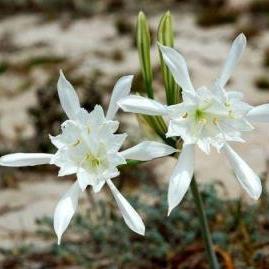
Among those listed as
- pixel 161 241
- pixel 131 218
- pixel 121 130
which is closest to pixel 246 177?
pixel 131 218

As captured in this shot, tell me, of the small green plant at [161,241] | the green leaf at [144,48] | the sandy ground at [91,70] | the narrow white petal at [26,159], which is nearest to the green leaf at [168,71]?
the green leaf at [144,48]

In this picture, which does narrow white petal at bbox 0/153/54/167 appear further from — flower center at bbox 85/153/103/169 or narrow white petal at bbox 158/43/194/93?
narrow white petal at bbox 158/43/194/93

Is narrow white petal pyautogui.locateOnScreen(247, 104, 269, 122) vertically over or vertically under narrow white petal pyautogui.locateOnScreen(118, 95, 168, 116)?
under

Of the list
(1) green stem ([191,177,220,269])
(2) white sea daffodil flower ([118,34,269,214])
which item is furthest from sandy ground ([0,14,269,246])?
(2) white sea daffodil flower ([118,34,269,214])

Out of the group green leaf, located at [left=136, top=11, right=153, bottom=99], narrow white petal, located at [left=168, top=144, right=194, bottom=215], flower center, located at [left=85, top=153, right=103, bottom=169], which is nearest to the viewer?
narrow white petal, located at [left=168, top=144, right=194, bottom=215]

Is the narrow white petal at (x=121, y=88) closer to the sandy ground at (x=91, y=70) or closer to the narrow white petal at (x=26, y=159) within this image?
the narrow white petal at (x=26, y=159)

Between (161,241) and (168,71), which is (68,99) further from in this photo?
(161,241)

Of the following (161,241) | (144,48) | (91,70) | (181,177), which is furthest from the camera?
(91,70)
